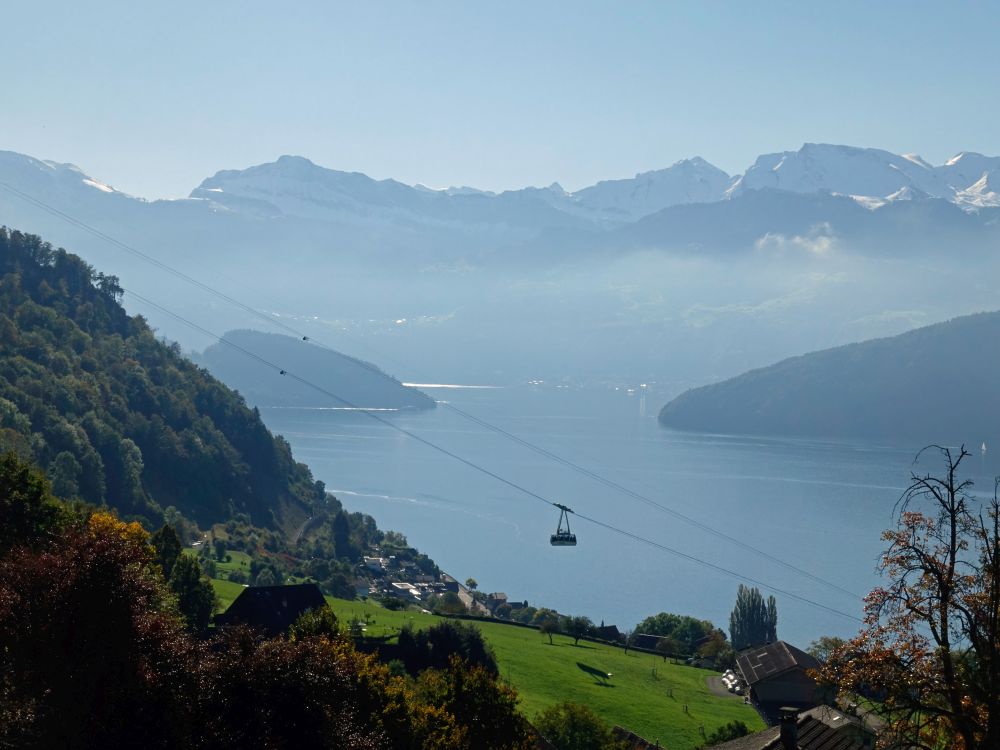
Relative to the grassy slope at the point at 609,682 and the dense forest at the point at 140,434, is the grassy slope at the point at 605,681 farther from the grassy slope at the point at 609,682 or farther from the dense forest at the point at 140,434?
the dense forest at the point at 140,434

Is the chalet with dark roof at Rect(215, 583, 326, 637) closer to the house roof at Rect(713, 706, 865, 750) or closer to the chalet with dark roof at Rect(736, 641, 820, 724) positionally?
the chalet with dark roof at Rect(736, 641, 820, 724)

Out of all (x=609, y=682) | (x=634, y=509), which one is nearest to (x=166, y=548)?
(x=609, y=682)

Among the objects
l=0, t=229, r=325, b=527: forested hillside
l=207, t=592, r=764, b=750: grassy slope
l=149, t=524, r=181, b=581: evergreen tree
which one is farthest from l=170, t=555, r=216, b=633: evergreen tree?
l=0, t=229, r=325, b=527: forested hillside

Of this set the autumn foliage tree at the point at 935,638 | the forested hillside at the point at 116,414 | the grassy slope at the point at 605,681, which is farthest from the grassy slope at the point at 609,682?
the forested hillside at the point at 116,414

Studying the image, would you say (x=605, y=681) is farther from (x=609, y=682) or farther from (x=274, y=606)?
(x=274, y=606)

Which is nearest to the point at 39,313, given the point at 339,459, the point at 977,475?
the point at 339,459

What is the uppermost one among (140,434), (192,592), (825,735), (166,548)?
(825,735)

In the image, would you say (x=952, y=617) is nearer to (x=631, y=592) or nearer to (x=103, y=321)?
(x=631, y=592)
